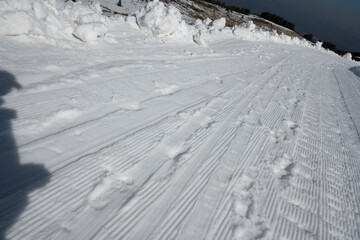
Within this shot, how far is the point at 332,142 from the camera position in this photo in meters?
4.12

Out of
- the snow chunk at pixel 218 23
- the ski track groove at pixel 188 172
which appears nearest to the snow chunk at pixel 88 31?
the ski track groove at pixel 188 172

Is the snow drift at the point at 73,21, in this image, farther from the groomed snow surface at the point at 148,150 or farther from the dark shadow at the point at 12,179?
the dark shadow at the point at 12,179

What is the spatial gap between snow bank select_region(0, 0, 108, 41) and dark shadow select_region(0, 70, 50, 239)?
3.08 m

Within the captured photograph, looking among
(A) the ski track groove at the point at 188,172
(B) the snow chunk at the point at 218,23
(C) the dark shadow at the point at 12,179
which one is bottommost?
(C) the dark shadow at the point at 12,179

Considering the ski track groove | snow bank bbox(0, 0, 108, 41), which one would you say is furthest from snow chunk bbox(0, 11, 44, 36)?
the ski track groove

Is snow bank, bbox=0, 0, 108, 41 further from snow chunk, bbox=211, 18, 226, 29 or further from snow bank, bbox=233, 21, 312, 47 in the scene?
snow bank, bbox=233, 21, 312, 47

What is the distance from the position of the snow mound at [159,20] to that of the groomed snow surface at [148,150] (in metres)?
3.21

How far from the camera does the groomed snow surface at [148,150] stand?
198 centimetres

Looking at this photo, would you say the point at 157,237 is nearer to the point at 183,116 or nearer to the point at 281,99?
the point at 183,116

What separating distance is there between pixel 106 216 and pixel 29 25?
15.8 ft

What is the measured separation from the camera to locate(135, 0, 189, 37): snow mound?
334 inches

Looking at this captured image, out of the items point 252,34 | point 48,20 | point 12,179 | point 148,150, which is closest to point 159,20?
point 48,20

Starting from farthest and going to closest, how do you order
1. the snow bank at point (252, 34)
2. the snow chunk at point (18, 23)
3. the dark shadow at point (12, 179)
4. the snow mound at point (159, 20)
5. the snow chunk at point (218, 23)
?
1. the snow bank at point (252, 34)
2. the snow chunk at point (218, 23)
3. the snow mound at point (159, 20)
4. the snow chunk at point (18, 23)
5. the dark shadow at point (12, 179)

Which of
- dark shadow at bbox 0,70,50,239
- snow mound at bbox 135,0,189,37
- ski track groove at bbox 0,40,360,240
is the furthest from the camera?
snow mound at bbox 135,0,189,37
